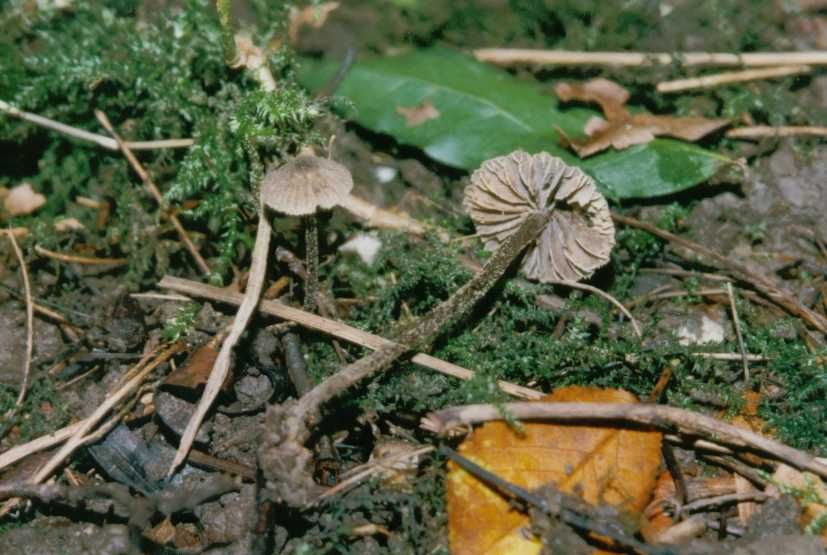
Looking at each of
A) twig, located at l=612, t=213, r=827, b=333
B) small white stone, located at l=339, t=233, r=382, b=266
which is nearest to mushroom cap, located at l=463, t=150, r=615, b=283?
twig, located at l=612, t=213, r=827, b=333

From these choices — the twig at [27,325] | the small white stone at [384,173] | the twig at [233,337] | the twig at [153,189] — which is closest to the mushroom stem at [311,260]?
the twig at [233,337]

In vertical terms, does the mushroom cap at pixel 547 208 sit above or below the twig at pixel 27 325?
above

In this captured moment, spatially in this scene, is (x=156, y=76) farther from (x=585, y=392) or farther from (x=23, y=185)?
(x=585, y=392)

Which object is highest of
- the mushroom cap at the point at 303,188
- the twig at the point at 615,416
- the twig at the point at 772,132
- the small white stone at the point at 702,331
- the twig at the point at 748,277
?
the twig at the point at 772,132

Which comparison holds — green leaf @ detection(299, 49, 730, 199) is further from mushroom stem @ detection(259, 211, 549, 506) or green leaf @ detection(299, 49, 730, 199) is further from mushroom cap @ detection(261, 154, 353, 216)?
mushroom cap @ detection(261, 154, 353, 216)

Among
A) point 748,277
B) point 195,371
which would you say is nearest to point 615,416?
point 748,277

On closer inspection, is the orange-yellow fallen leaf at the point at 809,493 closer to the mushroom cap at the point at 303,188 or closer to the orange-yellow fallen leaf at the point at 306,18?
the mushroom cap at the point at 303,188
